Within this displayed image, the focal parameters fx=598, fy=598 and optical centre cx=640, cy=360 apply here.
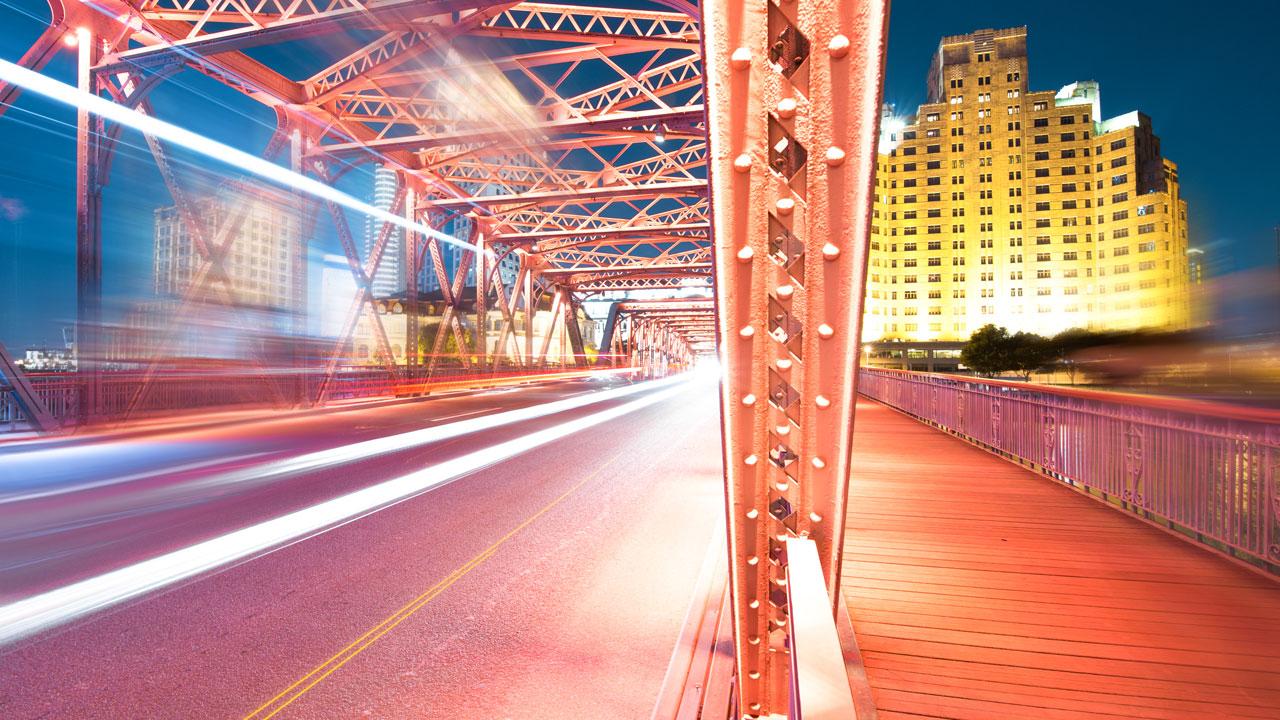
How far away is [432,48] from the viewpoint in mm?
13742

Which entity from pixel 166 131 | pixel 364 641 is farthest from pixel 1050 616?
pixel 166 131

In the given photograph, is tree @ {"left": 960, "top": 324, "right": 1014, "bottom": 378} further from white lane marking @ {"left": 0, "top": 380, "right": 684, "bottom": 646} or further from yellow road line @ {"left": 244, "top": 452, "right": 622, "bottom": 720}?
yellow road line @ {"left": 244, "top": 452, "right": 622, "bottom": 720}

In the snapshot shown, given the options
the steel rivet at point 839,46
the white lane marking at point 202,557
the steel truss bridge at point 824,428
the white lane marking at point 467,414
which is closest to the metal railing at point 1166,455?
the steel truss bridge at point 824,428

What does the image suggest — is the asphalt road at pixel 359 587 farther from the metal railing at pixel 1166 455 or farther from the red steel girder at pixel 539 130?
the red steel girder at pixel 539 130

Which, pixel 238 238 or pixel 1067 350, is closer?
pixel 238 238

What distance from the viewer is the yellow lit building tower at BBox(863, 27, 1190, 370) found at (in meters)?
84.6

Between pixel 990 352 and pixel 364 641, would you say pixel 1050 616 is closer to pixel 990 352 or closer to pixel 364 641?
pixel 364 641

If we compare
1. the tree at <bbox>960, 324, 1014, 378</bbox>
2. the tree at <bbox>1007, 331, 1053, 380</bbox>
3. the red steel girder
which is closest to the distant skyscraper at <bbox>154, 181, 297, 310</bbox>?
the red steel girder

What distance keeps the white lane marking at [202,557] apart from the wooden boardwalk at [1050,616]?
15.4 ft

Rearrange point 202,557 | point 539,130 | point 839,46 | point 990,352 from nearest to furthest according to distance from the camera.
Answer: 1. point 839,46
2. point 202,557
3. point 539,130
4. point 990,352

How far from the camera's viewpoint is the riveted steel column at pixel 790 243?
1.31 m

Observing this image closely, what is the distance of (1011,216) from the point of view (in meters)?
89.8

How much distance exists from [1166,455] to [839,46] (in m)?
5.46

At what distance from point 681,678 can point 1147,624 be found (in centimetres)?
242
